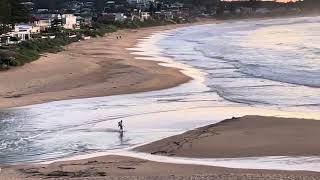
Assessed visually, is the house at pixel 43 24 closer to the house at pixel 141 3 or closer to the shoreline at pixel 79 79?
the shoreline at pixel 79 79

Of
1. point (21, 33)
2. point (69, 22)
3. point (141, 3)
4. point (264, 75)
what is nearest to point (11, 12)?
point (21, 33)

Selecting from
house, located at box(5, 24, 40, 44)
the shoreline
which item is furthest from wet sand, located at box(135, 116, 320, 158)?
house, located at box(5, 24, 40, 44)

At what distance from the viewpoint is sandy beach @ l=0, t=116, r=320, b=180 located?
10.9 metres

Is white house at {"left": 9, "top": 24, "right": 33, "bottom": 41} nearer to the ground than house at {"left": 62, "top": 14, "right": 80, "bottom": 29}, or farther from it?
farther from it

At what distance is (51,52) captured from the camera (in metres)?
47.0

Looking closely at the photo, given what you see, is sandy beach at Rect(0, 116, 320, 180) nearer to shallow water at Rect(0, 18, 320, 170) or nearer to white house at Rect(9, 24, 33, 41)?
shallow water at Rect(0, 18, 320, 170)

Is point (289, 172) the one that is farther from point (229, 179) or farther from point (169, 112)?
point (169, 112)

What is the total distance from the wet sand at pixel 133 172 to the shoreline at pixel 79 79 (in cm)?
937

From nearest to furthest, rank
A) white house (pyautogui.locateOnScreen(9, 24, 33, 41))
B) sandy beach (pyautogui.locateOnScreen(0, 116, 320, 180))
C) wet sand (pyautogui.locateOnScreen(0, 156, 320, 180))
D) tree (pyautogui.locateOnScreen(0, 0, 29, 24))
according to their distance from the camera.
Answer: wet sand (pyautogui.locateOnScreen(0, 156, 320, 180)) → sandy beach (pyautogui.locateOnScreen(0, 116, 320, 180)) → tree (pyautogui.locateOnScreen(0, 0, 29, 24)) → white house (pyautogui.locateOnScreen(9, 24, 33, 41))

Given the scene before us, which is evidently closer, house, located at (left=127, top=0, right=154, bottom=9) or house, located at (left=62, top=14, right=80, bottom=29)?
house, located at (left=62, top=14, right=80, bottom=29)

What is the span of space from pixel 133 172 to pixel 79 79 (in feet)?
61.3

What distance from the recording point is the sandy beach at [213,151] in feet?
35.7

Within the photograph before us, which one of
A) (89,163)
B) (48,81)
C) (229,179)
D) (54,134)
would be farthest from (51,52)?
(229,179)

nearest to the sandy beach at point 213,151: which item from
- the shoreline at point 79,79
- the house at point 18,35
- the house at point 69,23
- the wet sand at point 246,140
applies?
the wet sand at point 246,140
